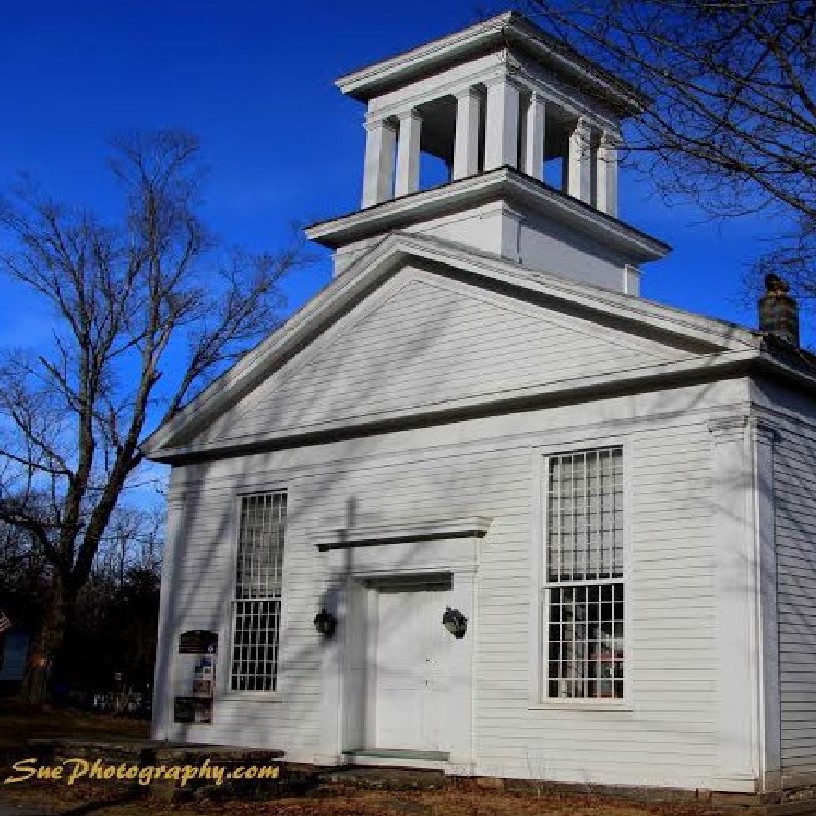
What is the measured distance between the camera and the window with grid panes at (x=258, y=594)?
18.8m

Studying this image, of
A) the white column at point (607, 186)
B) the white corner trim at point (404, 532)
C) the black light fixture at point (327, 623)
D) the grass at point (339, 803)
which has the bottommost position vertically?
the grass at point (339, 803)

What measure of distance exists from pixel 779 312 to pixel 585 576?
14.4ft

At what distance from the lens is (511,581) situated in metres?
15.9

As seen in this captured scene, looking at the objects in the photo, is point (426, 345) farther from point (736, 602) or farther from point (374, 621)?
point (736, 602)

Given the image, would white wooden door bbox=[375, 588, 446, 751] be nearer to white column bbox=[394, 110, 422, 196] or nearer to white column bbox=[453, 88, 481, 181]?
white column bbox=[453, 88, 481, 181]

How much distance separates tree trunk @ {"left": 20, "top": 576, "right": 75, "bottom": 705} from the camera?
3322cm

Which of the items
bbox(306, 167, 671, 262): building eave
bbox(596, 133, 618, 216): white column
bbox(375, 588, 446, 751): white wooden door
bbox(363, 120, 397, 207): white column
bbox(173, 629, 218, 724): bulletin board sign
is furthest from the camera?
bbox(363, 120, 397, 207): white column

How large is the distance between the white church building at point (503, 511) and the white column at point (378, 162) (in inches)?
43.8

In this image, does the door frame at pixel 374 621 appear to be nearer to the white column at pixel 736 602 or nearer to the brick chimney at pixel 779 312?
the white column at pixel 736 602

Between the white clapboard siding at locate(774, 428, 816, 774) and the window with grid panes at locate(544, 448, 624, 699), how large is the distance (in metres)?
1.91

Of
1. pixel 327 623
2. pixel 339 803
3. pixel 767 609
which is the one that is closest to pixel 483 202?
pixel 327 623

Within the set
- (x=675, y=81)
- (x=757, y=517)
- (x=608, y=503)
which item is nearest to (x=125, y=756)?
(x=608, y=503)

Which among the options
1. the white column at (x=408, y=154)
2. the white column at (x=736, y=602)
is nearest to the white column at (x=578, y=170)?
the white column at (x=408, y=154)

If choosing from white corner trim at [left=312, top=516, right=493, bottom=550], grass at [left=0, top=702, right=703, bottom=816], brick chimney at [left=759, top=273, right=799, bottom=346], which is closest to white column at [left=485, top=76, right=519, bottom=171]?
brick chimney at [left=759, top=273, right=799, bottom=346]
